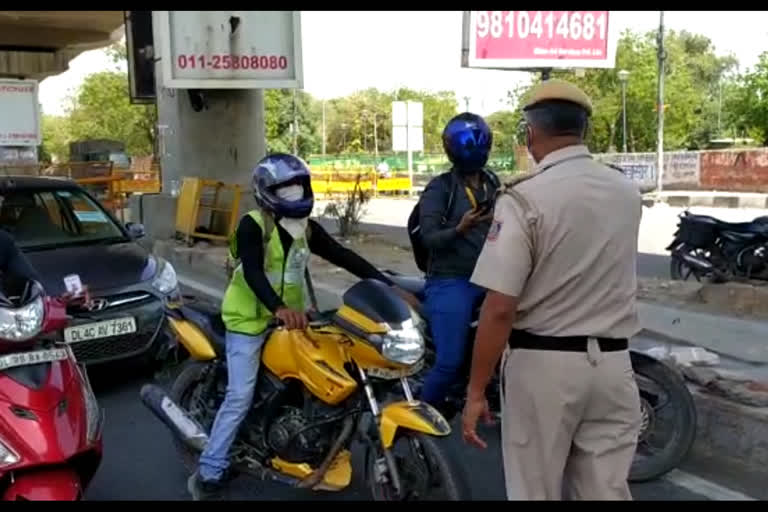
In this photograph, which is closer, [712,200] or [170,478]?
[170,478]

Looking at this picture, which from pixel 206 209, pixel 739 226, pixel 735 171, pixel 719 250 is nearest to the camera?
pixel 739 226

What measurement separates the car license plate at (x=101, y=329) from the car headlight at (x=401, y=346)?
313cm

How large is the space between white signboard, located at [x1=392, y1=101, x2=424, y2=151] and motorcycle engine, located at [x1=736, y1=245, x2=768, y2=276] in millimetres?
23494

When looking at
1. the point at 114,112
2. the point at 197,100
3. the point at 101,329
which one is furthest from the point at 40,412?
the point at 114,112

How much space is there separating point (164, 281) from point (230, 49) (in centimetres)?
829

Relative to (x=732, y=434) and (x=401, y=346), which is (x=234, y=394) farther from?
(x=732, y=434)

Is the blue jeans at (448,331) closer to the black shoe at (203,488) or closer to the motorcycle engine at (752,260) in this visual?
the black shoe at (203,488)

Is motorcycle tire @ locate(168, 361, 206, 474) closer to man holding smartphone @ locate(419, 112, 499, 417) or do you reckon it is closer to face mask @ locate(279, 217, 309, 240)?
face mask @ locate(279, 217, 309, 240)

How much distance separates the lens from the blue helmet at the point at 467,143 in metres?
4.32

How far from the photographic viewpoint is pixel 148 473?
4.67m

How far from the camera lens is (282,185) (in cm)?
382

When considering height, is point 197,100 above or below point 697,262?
above
